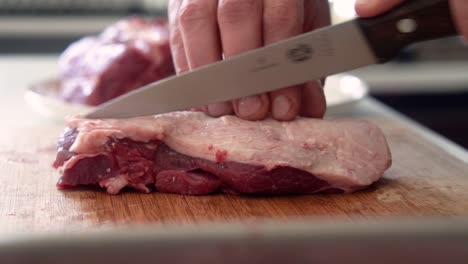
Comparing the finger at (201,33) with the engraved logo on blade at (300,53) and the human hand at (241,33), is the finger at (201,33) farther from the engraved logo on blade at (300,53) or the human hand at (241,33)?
the engraved logo on blade at (300,53)

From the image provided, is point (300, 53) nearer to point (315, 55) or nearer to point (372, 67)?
point (315, 55)

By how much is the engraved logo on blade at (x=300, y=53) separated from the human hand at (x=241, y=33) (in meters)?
0.08

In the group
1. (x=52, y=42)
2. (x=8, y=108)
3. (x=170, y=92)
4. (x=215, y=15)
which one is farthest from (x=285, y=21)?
(x=52, y=42)

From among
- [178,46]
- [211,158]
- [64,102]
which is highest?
[178,46]

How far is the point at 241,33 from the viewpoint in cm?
176

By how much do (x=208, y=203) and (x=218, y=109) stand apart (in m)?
0.28

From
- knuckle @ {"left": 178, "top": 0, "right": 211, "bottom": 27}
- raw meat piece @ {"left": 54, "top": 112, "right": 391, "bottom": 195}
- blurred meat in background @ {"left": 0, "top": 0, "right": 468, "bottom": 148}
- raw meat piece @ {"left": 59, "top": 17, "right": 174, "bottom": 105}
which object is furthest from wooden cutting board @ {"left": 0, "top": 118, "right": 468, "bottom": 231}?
blurred meat in background @ {"left": 0, "top": 0, "right": 468, "bottom": 148}

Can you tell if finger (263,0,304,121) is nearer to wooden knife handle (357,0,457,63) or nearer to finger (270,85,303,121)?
finger (270,85,303,121)

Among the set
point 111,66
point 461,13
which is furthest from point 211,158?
point 111,66

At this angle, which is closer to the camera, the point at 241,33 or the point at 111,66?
the point at 241,33

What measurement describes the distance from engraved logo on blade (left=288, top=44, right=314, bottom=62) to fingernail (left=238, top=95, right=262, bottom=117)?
0.13 meters

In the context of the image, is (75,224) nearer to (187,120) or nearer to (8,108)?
(187,120)

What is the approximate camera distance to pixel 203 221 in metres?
1.52

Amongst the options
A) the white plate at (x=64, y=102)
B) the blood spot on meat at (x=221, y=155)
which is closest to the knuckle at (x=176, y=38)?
the blood spot on meat at (x=221, y=155)
